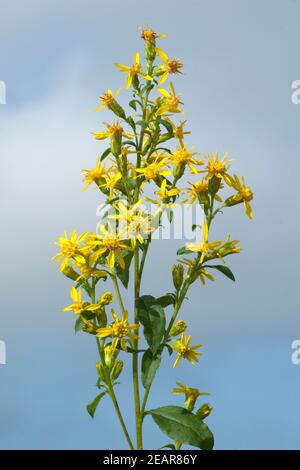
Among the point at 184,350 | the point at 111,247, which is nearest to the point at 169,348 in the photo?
the point at 184,350

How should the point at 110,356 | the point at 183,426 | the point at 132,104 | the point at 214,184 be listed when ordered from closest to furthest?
the point at 183,426, the point at 110,356, the point at 214,184, the point at 132,104

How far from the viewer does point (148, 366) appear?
382 centimetres

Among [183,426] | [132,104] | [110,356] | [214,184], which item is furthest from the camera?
[132,104]

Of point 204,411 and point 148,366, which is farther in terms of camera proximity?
point 204,411

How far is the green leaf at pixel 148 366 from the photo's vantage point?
3.80 m

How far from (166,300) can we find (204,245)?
1.28ft

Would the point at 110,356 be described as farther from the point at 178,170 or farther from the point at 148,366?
the point at 178,170

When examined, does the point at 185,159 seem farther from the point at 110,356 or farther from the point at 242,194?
the point at 110,356

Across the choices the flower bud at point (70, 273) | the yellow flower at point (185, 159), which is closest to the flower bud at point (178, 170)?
the yellow flower at point (185, 159)

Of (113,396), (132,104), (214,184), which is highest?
(132,104)

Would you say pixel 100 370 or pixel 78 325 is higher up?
pixel 78 325

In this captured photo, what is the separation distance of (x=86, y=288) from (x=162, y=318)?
1.45ft

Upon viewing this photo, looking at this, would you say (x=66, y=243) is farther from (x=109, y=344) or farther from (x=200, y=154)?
(x=200, y=154)

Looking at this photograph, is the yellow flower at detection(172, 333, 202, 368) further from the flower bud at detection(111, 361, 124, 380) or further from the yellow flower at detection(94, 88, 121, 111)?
the yellow flower at detection(94, 88, 121, 111)
